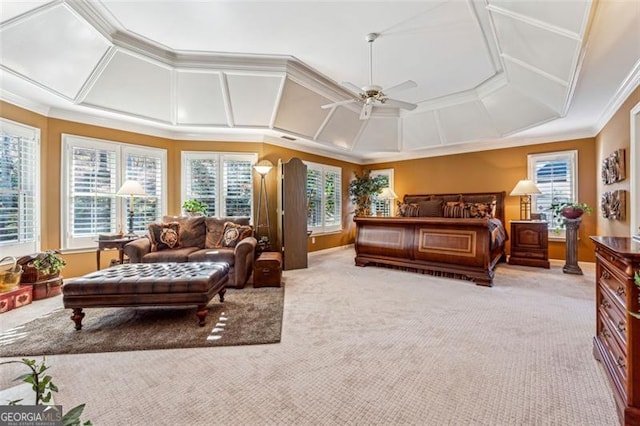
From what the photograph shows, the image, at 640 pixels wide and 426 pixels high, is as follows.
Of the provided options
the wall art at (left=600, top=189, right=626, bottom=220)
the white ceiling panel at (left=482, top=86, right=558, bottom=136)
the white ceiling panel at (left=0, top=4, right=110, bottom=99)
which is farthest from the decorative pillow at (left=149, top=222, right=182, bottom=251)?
the wall art at (left=600, top=189, right=626, bottom=220)

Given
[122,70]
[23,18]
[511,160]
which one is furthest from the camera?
[511,160]

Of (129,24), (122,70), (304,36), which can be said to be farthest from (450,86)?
(122,70)

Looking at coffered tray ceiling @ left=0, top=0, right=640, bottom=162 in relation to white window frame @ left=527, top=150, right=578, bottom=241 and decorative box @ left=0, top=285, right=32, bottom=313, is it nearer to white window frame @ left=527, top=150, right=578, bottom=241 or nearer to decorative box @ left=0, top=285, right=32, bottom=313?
white window frame @ left=527, top=150, right=578, bottom=241

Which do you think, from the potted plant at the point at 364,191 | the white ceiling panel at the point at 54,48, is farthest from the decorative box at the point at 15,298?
the potted plant at the point at 364,191

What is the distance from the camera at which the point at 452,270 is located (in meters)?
4.50

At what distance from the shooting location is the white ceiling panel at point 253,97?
14.3 ft

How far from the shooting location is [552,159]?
19.0ft

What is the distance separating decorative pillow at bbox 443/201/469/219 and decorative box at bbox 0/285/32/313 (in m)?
7.37

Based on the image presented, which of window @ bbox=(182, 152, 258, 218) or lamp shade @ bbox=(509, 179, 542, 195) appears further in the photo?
window @ bbox=(182, 152, 258, 218)

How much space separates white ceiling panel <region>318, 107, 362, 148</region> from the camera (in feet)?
19.4

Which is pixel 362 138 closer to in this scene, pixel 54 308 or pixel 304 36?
pixel 304 36

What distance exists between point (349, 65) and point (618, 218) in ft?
14.6

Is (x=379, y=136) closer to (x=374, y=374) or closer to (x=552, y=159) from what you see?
(x=552, y=159)

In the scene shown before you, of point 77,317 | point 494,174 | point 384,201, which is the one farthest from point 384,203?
point 77,317
